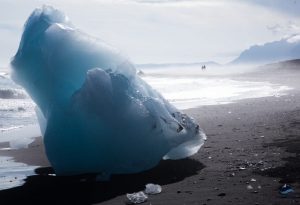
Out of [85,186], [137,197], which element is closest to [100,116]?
[85,186]

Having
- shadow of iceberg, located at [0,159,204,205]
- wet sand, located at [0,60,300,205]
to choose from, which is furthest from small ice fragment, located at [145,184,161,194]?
shadow of iceberg, located at [0,159,204,205]

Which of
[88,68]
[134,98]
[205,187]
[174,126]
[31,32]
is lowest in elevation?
[205,187]

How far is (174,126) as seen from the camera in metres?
7.08

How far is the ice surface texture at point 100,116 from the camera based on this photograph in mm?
6750

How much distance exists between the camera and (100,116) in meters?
6.80

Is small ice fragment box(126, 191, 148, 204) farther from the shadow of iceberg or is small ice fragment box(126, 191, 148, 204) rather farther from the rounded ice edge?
the rounded ice edge

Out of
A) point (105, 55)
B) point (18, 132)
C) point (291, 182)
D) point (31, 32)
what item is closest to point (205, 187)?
point (291, 182)

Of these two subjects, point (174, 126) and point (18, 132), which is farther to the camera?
point (18, 132)

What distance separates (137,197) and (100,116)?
5.80 feet

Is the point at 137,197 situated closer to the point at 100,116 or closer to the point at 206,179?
the point at 206,179

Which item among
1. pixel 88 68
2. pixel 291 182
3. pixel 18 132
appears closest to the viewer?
pixel 291 182

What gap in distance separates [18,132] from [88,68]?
6.35m

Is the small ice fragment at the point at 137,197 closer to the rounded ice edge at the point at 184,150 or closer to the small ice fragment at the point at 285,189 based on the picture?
the small ice fragment at the point at 285,189

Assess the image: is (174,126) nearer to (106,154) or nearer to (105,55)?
(106,154)
